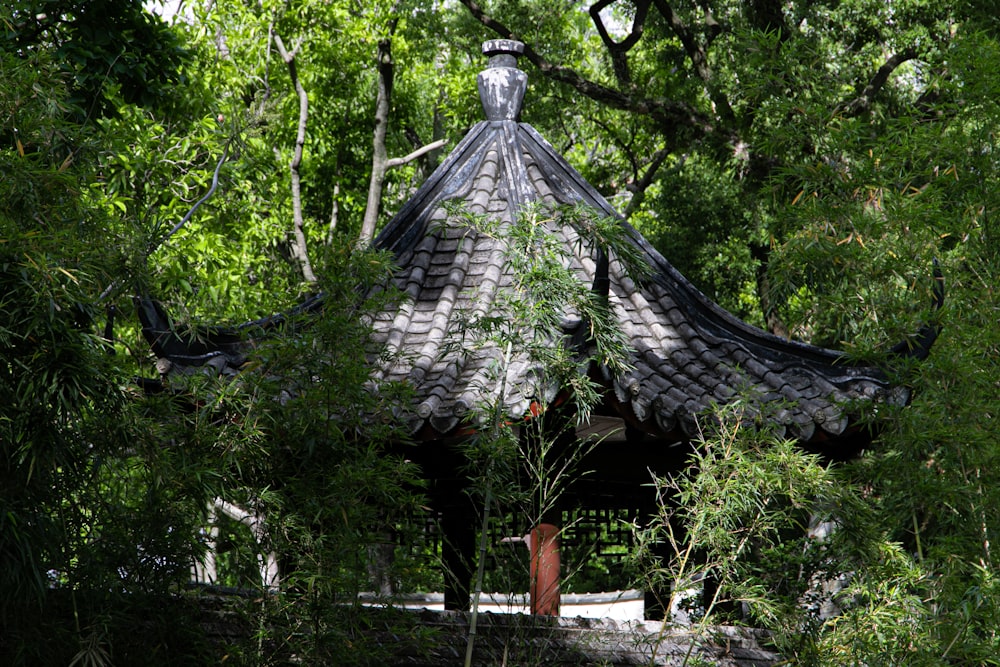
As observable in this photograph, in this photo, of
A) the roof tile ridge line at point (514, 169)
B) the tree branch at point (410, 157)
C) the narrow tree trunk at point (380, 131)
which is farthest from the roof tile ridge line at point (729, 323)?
the tree branch at point (410, 157)

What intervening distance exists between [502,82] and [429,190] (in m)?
0.62

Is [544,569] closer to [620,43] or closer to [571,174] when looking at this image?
[571,174]

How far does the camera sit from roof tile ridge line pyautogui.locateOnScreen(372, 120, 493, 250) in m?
4.30

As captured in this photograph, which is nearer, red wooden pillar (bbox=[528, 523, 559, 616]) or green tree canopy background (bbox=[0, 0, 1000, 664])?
green tree canopy background (bbox=[0, 0, 1000, 664])

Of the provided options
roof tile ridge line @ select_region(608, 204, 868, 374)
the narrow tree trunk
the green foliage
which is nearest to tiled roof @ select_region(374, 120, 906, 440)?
roof tile ridge line @ select_region(608, 204, 868, 374)

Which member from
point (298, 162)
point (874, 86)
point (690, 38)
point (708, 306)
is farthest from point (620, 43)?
point (708, 306)

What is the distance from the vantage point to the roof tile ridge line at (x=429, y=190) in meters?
4.30

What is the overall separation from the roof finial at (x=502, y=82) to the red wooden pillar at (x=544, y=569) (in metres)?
2.04

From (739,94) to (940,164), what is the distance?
4394 mm

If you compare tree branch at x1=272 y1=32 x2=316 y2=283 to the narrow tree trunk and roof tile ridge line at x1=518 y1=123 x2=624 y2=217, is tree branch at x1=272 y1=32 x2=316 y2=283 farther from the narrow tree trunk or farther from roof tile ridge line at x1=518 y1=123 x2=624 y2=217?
roof tile ridge line at x1=518 y1=123 x2=624 y2=217

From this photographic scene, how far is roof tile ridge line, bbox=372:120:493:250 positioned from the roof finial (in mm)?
90

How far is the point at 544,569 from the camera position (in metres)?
3.67

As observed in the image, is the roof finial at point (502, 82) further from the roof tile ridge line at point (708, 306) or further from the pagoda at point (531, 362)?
the roof tile ridge line at point (708, 306)

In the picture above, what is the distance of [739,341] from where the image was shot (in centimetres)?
415
